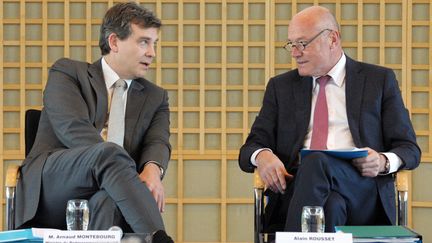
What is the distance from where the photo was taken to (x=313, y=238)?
7.63 ft

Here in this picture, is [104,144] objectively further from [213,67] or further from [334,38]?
[213,67]

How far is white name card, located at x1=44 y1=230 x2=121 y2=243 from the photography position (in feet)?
7.64

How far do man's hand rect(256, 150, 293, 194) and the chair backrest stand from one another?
41.6 inches

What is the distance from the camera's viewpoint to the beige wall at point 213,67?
5.67 m

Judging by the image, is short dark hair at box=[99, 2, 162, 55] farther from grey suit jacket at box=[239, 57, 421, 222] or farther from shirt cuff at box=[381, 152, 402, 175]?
shirt cuff at box=[381, 152, 402, 175]

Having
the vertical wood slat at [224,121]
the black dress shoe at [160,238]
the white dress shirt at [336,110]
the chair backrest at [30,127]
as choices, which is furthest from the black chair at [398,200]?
the vertical wood slat at [224,121]

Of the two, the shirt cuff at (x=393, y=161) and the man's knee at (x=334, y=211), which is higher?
the shirt cuff at (x=393, y=161)

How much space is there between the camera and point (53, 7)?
5.72 metres

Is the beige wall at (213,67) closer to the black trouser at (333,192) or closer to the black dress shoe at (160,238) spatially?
the black trouser at (333,192)

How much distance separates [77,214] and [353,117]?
5.27 ft

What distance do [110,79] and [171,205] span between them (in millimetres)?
1805

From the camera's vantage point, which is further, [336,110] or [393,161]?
[336,110]

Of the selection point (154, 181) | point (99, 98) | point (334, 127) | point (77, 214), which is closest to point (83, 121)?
point (99, 98)

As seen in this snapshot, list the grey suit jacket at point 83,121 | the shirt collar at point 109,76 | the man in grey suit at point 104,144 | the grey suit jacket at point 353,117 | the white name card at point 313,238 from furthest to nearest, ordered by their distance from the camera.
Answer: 1. the shirt collar at point 109,76
2. the grey suit jacket at point 353,117
3. the grey suit jacket at point 83,121
4. the man in grey suit at point 104,144
5. the white name card at point 313,238
